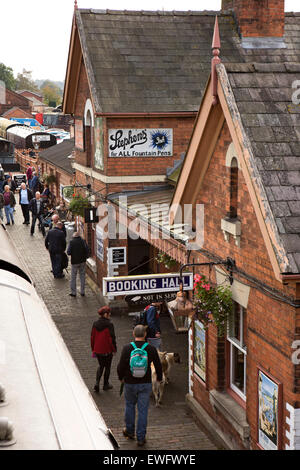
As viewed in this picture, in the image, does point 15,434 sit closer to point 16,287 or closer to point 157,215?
point 16,287

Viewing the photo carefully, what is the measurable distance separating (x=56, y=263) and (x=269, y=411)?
12.7 meters

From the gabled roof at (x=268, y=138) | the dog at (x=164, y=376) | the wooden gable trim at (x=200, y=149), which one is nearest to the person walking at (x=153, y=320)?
the dog at (x=164, y=376)

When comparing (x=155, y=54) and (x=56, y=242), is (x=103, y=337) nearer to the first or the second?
(x=155, y=54)

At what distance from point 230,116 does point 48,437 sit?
15.2 feet

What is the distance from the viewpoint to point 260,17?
51.1 ft

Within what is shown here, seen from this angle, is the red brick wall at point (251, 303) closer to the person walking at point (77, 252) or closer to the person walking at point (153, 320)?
the person walking at point (153, 320)

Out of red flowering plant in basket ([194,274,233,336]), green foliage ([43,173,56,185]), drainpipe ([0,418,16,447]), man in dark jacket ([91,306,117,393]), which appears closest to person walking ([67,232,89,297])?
man in dark jacket ([91,306,117,393])

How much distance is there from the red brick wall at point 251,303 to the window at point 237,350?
0.56 ft

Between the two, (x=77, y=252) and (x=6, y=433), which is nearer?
(x=6, y=433)

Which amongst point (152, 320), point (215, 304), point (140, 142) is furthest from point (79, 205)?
point (215, 304)

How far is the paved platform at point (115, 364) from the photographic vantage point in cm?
901

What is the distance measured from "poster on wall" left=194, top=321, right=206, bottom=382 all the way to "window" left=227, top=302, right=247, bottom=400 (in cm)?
60

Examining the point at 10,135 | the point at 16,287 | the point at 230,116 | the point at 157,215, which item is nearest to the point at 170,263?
the point at 157,215

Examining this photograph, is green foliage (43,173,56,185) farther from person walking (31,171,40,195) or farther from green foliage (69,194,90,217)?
green foliage (69,194,90,217)
